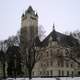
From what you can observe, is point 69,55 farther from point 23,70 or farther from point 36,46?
point 23,70

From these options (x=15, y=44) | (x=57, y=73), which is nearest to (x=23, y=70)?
(x=57, y=73)

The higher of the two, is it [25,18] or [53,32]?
[25,18]

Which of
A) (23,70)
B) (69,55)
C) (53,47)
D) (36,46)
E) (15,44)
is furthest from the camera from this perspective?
(23,70)

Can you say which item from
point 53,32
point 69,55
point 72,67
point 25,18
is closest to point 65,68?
point 72,67

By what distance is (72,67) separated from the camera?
8012cm

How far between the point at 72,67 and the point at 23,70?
1964 centimetres

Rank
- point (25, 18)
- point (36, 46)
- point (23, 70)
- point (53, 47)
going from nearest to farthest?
point (36, 46) < point (53, 47) < point (23, 70) < point (25, 18)

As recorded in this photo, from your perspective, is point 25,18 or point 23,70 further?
point 25,18

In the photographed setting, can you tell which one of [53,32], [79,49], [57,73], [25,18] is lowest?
[57,73]

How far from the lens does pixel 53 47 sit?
→ 77.8 m

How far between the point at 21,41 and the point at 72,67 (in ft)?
112

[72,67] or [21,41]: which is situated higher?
[21,41]

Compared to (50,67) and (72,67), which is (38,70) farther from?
Answer: (72,67)

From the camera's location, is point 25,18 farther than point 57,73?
Yes
